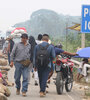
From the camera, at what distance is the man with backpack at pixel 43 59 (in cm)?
1099

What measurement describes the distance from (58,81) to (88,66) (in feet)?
11.3

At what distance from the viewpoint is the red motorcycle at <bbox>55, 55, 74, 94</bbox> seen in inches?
462

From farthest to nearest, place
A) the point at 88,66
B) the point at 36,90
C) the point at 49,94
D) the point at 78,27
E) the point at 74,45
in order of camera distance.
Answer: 1. the point at 74,45
2. the point at 78,27
3. the point at 88,66
4. the point at 36,90
5. the point at 49,94

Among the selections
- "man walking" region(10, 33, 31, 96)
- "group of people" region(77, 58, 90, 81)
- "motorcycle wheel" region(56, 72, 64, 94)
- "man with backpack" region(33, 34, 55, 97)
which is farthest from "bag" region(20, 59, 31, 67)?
"group of people" region(77, 58, 90, 81)

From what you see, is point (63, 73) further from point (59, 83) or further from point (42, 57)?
point (42, 57)

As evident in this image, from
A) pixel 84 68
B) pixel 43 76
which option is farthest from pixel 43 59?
pixel 84 68

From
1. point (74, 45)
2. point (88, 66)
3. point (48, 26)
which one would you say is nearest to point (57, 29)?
point (48, 26)

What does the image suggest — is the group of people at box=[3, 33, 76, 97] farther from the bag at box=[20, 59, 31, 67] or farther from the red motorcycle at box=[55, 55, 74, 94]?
the red motorcycle at box=[55, 55, 74, 94]

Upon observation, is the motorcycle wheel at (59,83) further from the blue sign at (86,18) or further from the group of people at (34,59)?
the blue sign at (86,18)

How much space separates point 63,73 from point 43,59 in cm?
154

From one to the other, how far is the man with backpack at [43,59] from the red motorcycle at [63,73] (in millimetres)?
635

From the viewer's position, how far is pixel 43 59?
11.0 m

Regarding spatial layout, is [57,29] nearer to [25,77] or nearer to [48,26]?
[48,26]

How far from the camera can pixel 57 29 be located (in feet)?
555
